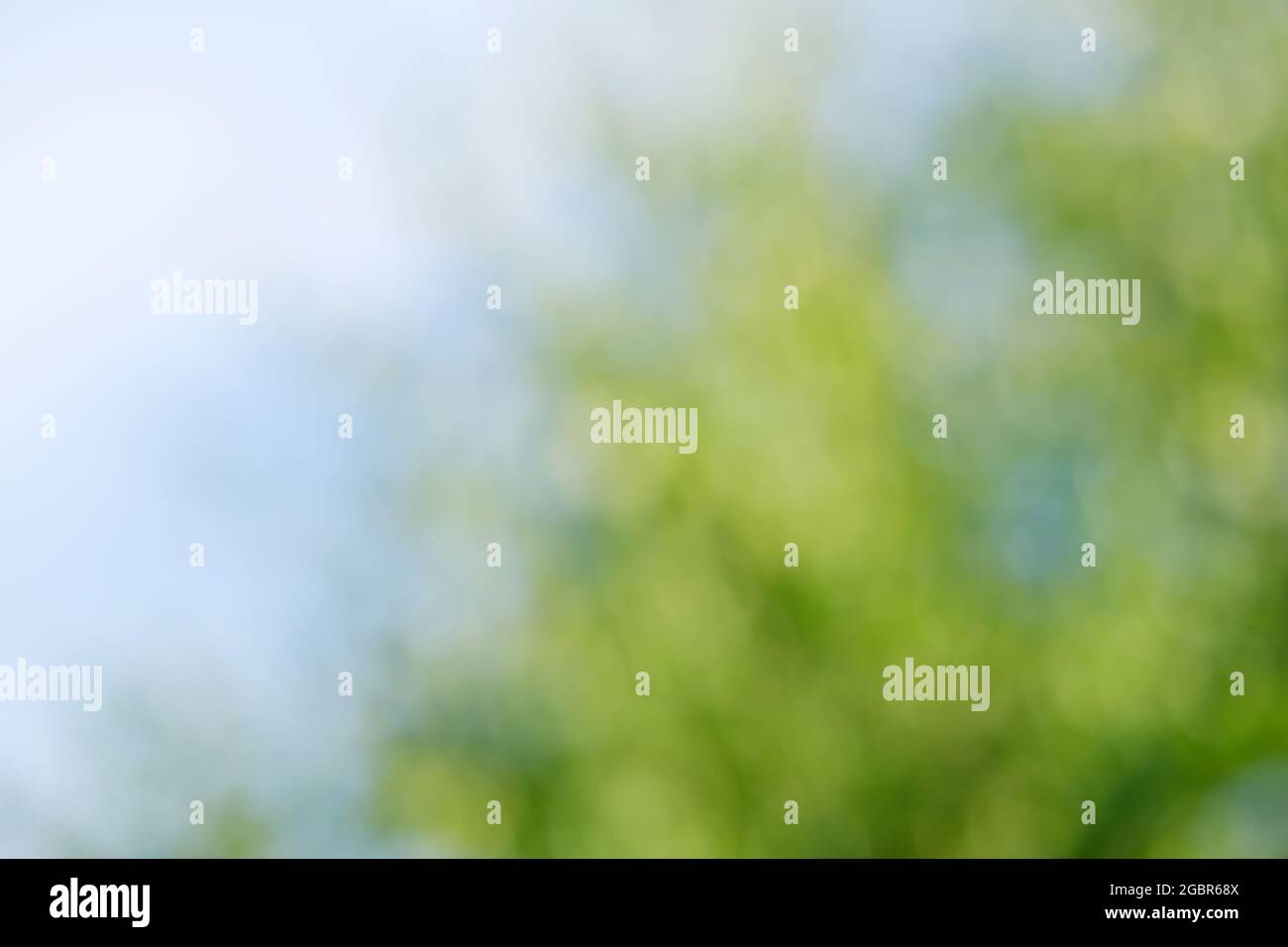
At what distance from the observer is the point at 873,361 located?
2248 mm

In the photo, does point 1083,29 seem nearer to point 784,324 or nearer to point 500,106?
point 784,324

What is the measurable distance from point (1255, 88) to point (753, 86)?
948 mm

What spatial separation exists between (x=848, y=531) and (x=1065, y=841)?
708 millimetres

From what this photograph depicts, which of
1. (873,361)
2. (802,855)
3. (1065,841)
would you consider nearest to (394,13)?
(873,361)

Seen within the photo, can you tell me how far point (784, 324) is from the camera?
226 centimetres

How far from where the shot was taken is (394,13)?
2.25 metres

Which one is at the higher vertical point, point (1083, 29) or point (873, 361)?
point (1083, 29)

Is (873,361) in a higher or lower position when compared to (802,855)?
higher

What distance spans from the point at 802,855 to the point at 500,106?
1517 millimetres
